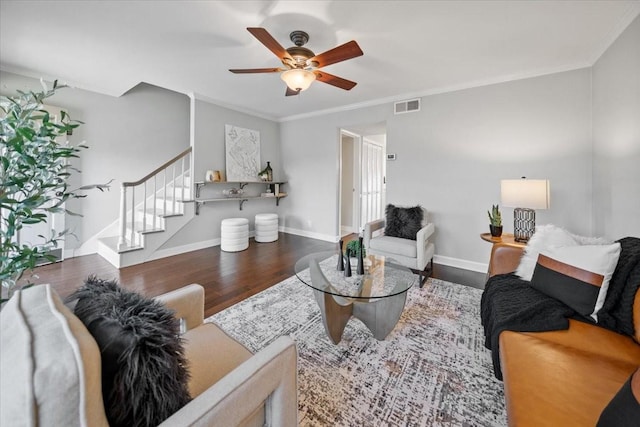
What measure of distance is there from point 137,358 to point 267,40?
212cm

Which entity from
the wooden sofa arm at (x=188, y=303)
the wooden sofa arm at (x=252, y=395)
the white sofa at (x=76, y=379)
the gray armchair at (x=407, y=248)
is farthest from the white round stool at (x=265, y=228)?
the wooden sofa arm at (x=252, y=395)

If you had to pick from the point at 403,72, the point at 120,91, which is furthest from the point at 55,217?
the point at 403,72

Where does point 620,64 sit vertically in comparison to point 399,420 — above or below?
above

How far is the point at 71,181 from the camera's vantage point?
12.0 feet

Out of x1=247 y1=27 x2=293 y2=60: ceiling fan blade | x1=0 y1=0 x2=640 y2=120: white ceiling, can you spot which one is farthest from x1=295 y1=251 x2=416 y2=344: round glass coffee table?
x1=0 y1=0 x2=640 y2=120: white ceiling

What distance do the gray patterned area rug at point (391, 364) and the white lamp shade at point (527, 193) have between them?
3.55ft

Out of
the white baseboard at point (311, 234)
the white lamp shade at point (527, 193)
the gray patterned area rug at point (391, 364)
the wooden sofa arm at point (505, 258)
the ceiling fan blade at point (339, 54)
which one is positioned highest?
the ceiling fan blade at point (339, 54)

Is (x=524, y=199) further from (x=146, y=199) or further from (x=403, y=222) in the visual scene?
(x=146, y=199)

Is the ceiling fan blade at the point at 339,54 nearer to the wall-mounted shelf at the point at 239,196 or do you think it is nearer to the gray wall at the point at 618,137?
the gray wall at the point at 618,137

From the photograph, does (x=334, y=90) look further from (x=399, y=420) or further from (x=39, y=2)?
(x=399, y=420)

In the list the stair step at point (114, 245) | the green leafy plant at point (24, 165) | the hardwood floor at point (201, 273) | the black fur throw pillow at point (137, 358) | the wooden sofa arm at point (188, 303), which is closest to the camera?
the black fur throw pillow at point (137, 358)

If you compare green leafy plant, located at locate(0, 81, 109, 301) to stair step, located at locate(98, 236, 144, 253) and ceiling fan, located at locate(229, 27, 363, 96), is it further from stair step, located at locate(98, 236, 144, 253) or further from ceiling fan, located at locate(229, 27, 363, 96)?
stair step, located at locate(98, 236, 144, 253)

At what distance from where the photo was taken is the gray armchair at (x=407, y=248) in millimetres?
2840

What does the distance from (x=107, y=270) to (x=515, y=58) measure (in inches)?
216
